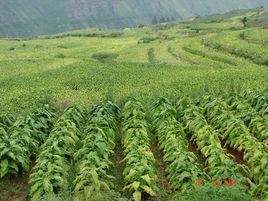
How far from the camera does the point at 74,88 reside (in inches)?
1501

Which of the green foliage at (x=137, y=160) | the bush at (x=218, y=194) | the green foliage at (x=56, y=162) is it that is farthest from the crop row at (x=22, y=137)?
the bush at (x=218, y=194)

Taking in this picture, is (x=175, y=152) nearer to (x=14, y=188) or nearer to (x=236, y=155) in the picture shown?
(x=236, y=155)

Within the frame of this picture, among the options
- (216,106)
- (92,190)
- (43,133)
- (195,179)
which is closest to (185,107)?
(216,106)

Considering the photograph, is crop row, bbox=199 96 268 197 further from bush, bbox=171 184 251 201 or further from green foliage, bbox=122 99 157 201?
green foliage, bbox=122 99 157 201

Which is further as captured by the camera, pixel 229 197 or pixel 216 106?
pixel 216 106

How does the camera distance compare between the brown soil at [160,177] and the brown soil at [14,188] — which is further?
the brown soil at [14,188]

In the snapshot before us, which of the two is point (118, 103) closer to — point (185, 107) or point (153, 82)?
point (185, 107)

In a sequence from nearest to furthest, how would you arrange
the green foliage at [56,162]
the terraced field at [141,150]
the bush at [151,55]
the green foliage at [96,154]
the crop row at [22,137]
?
the green foliage at [96,154]
the terraced field at [141,150]
the green foliage at [56,162]
the crop row at [22,137]
the bush at [151,55]

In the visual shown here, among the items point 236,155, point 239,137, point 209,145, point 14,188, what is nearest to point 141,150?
point 209,145

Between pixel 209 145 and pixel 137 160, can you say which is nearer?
pixel 137 160

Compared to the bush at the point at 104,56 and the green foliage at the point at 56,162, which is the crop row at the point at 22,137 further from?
the bush at the point at 104,56

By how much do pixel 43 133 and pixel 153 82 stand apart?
17474mm

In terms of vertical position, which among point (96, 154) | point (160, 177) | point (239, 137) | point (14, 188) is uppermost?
point (96, 154)

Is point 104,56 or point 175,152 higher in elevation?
point 175,152
